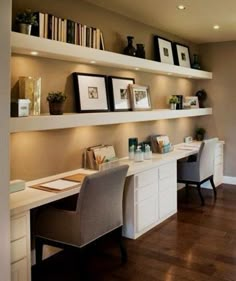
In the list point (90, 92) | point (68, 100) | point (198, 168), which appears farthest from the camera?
point (198, 168)

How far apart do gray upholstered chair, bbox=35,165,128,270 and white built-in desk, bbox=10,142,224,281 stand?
0.21m

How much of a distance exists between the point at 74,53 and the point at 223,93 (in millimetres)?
3742

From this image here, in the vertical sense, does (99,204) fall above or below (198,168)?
below

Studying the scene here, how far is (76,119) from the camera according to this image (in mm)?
3240

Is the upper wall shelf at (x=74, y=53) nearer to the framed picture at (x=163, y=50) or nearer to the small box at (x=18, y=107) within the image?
the framed picture at (x=163, y=50)

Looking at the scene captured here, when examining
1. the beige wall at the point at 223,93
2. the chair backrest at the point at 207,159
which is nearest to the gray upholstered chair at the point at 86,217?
the chair backrest at the point at 207,159

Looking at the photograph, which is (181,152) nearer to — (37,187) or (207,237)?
(207,237)

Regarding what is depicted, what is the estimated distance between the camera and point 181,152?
4859 mm

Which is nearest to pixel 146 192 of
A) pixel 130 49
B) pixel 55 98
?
pixel 55 98

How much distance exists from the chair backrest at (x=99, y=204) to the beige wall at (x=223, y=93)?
12.0ft

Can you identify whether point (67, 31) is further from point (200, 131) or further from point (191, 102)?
point (200, 131)

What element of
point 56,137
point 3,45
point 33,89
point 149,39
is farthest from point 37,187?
point 149,39

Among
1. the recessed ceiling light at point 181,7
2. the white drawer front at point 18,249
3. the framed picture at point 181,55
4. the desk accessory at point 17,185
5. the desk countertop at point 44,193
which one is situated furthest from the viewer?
the framed picture at point 181,55

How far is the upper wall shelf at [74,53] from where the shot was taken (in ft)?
8.87
